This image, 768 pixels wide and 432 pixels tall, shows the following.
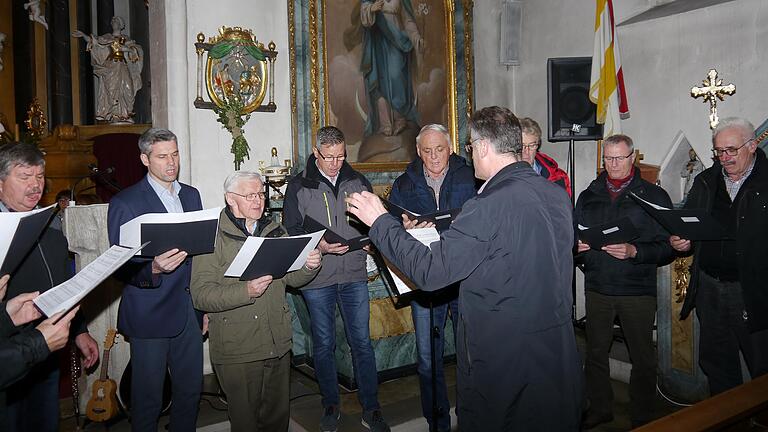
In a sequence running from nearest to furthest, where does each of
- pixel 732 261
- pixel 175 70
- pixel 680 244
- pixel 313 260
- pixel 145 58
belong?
pixel 313 260 → pixel 732 261 → pixel 680 244 → pixel 175 70 → pixel 145 58

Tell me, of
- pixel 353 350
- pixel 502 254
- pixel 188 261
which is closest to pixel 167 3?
pixel 188 261

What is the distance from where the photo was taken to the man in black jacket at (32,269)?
8.50 ft

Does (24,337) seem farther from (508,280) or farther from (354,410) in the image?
(354,410)

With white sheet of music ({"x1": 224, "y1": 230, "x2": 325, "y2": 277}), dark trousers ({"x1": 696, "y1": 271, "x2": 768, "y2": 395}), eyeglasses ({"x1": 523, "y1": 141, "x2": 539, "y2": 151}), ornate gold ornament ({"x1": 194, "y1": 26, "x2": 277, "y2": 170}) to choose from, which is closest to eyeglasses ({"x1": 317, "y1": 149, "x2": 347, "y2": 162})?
white sheet of music ({"x1": 224, "y1": 230, "x2": 325, "y2": 277})

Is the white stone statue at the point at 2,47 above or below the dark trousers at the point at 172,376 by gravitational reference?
above

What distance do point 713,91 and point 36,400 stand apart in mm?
5800

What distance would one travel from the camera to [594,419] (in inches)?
149

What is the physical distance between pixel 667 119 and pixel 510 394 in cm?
465

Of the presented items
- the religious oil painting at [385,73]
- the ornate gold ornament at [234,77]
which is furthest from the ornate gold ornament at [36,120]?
the religious oil painting at [385,73]

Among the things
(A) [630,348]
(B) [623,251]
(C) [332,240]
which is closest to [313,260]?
(C) [332,240]

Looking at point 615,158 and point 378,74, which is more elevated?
point 378,74

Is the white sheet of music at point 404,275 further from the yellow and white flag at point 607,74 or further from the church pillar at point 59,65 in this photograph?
the church pillar at point 59,65

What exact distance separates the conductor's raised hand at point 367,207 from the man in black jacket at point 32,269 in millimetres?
1574

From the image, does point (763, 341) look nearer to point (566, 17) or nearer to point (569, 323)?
point (569, 323)
